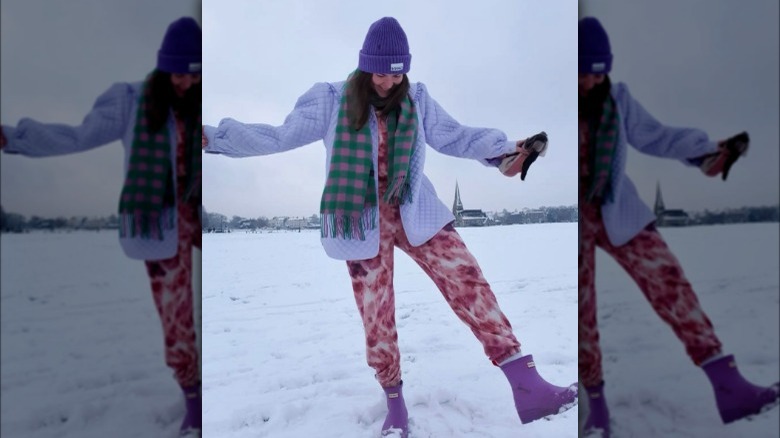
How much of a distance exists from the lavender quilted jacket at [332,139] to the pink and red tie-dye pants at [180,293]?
0.77 ft

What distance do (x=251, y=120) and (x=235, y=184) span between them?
237mm

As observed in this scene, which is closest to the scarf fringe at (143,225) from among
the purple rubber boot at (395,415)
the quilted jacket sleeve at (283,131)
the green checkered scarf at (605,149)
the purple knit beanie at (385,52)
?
the quilted jacket sleeve at (283,131)

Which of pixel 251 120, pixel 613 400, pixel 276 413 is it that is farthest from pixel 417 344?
pixel 251 120

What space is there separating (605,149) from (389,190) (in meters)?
0.71

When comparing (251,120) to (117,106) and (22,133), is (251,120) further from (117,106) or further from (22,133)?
(22,133)

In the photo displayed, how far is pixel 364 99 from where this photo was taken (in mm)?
1895

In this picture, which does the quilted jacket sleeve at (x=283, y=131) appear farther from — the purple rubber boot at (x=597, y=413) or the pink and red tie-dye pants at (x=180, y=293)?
the purple rubber boot at (x=597, y=413)

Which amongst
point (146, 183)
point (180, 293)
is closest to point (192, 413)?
point (180, 293)

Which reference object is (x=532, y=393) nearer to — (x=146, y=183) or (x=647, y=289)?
(x=647, y=289)

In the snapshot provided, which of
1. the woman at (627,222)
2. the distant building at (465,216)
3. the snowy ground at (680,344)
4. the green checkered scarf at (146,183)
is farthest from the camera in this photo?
the distant building at (465,216)

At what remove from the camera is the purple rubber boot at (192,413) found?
1745 mm

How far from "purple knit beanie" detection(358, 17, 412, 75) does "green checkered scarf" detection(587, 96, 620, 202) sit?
677 millimetres

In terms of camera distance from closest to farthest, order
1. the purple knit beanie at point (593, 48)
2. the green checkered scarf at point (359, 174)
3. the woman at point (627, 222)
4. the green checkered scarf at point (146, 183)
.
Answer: the woman at point (627, 222) < the green checkered scarf at point (146, 183) < the purple knit beanie at point (593, 48) < the green checkered scarf at point (359, 174)

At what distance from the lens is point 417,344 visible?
202 centimetres
